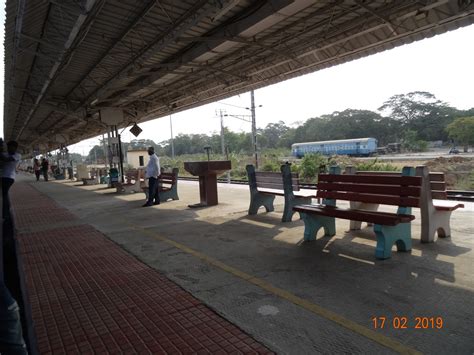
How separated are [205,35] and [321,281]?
7185mm

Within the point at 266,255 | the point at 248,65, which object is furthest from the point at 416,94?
the point at 266,255

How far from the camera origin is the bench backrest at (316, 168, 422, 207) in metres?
4.50

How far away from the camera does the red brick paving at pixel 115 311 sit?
9.39ft

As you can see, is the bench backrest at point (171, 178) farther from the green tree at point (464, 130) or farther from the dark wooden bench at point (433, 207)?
the green tree at point (464, 130)

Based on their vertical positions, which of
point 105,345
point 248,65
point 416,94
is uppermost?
point 416,94

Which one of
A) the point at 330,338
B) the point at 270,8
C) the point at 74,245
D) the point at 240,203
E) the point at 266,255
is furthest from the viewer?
the point at 240,203

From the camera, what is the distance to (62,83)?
14031 mm

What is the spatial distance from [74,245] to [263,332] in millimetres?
4412

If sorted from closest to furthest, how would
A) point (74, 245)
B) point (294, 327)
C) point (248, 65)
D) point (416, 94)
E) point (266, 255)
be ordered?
point (294, 327) < point (266, 255) < point (74, 245) < point (248, 65) < point (416, 94)

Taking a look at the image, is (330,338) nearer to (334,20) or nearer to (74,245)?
(74,245)

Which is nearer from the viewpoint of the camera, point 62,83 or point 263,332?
point 263,332

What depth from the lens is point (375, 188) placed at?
16.0 ft

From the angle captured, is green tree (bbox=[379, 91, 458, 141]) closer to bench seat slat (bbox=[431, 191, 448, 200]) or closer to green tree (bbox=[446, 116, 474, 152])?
green tree (bbox=[446, 116, 474, 152])

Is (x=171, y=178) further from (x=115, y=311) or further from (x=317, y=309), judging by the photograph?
(x=317, y=309)
